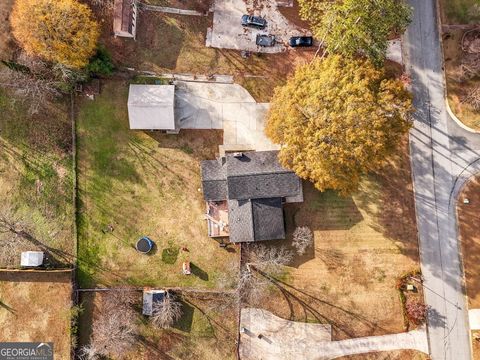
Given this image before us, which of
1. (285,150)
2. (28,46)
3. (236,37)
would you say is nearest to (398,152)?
(285,150)

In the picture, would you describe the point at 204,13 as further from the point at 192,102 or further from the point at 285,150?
the point at 285,150

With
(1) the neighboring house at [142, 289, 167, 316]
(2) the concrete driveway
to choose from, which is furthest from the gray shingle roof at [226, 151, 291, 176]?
(1) the neighboring house at [142, 289, 167, 316]

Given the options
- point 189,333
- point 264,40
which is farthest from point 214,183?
point 264,40

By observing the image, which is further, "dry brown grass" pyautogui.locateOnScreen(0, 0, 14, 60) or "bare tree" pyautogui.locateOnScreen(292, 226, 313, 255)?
"dry brown grass" pyautogui.locateOnScreen(0, 0, 14, 60)

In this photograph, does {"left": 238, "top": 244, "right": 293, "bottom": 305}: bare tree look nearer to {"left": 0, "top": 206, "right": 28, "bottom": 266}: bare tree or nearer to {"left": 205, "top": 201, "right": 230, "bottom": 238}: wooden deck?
{"left": 205, "top": 201, "right": 230, "bottom": 238}: wooden deck

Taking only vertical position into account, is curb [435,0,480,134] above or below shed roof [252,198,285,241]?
above

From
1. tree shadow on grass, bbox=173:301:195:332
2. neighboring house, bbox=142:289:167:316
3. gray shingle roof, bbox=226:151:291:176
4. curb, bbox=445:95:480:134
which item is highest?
curb, bbox=445:95:480:134

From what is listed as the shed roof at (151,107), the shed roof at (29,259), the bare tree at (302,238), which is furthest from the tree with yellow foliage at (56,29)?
the bare tree at (302,238)
